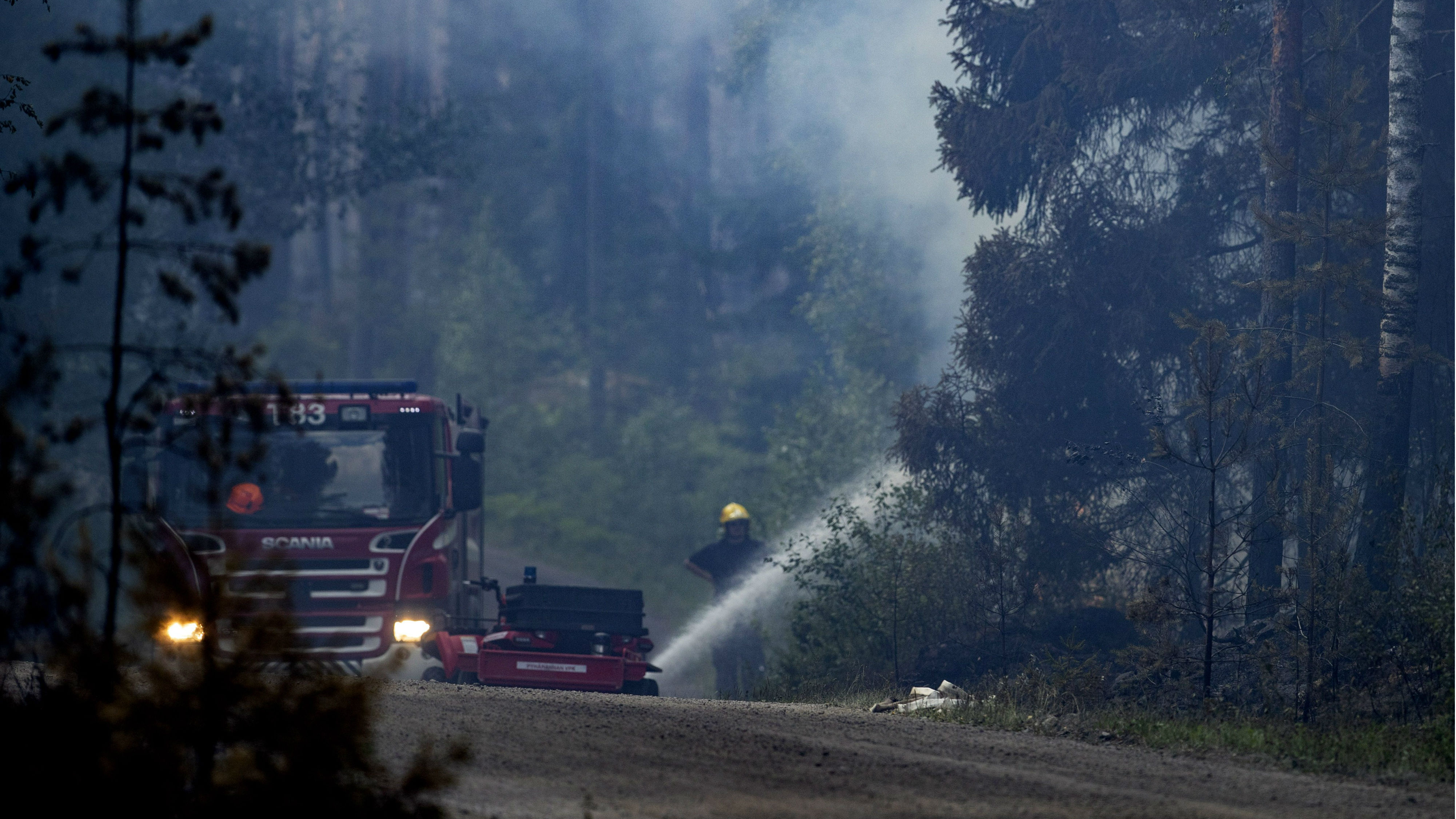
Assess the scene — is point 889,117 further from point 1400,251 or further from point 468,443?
point 468,443

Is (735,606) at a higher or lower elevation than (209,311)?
lower

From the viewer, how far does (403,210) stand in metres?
45.2

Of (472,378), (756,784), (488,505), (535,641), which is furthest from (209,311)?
(756,784)

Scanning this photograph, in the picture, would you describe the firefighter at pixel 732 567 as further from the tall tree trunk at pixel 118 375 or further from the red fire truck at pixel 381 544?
the tall tree trunk at pixel 118 375

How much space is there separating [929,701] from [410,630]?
15.5 ft

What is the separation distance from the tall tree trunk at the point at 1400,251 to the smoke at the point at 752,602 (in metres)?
4.93

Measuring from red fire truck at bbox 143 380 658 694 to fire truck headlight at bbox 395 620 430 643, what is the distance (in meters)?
0.01

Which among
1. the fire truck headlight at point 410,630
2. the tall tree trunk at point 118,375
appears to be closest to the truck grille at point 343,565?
the fire truck headlight at point 410,630

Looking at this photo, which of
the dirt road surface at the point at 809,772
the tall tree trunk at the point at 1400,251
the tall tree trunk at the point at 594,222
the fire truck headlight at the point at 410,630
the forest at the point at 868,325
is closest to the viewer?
the forest at the point at 868,325

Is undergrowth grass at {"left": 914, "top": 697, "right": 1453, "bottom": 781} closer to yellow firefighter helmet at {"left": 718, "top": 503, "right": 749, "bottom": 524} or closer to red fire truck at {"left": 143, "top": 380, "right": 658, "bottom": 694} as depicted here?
red fire truck at {"left": 143, "top": 380, "right": 658, "bottom": 694}

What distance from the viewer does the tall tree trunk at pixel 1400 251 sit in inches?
445

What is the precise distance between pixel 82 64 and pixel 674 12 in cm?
1770

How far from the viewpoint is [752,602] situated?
1641 cm

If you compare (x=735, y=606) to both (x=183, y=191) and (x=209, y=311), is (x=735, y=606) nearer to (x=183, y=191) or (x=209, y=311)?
(x=183, y=191)
